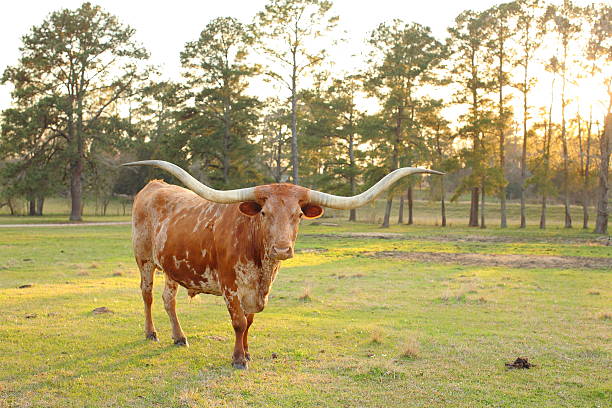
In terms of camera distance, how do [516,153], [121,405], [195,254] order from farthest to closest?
1. [516,153]
2. [195,254]
3. [121,405]

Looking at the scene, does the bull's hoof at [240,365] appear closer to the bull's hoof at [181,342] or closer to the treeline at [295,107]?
the bull's hoof at [181,342]

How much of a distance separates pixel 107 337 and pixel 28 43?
133 ft

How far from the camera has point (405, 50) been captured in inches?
1646

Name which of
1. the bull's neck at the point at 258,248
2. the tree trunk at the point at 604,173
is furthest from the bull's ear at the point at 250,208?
the tree trunk at the point at 604,173

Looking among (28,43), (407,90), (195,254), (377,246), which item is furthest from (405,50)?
(195,254)

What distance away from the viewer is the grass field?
556 cm

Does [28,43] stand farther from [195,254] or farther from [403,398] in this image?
[403,398]

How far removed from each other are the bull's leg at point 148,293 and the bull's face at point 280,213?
2.53m

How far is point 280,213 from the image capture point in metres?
5.82

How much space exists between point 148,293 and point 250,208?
8.75ft

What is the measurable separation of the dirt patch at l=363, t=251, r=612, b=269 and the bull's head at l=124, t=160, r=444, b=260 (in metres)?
12.7

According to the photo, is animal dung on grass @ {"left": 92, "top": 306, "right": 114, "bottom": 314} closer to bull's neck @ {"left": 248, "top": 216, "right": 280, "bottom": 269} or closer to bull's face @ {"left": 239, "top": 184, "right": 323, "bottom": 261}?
bull's neck @ {"left": 248, "top": 216, "right": 280, "bottom": 269}

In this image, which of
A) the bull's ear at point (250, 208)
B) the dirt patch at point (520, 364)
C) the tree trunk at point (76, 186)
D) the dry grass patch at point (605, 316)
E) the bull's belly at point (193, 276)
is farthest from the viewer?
the tree trunk at point (76, 186)

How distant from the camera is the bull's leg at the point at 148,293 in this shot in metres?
7.64
